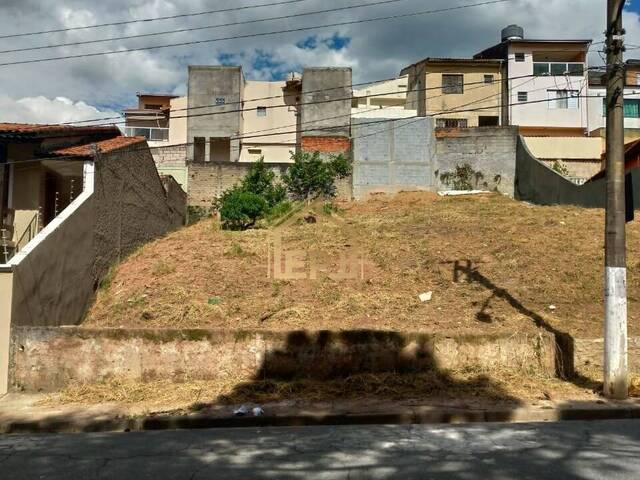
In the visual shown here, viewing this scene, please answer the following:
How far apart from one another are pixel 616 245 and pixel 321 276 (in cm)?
617

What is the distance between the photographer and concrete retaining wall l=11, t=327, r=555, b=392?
7609mm

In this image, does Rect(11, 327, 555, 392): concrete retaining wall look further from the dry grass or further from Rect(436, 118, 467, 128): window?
Rect(436, 118, 467, 128): window

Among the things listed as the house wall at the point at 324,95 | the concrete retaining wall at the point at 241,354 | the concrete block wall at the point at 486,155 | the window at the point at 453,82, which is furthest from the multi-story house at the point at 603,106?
the concrete retaining wall at the point at 241,354

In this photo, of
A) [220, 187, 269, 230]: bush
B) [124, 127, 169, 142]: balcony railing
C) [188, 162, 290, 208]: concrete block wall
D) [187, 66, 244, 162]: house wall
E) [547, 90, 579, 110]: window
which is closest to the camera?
[220, 187, 269, 230]: bush

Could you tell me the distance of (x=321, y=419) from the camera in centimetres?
645

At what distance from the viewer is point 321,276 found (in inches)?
469

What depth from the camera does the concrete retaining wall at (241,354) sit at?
25.0 feet

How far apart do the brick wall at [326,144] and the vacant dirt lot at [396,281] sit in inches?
368

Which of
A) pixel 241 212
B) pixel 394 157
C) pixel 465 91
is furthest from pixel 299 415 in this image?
pixel 465 91

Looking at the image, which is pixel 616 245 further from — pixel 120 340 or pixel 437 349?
pixel 120 340

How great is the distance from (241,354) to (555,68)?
3346cm

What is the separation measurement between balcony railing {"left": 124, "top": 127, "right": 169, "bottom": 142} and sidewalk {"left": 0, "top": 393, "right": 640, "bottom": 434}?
2985 cm

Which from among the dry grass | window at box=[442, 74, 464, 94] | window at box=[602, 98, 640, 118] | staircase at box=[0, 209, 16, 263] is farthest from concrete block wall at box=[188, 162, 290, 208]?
window at box=[602, 98, 640, 118]

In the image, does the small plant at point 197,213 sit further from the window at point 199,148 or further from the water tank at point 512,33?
the water tank at point 512,33
